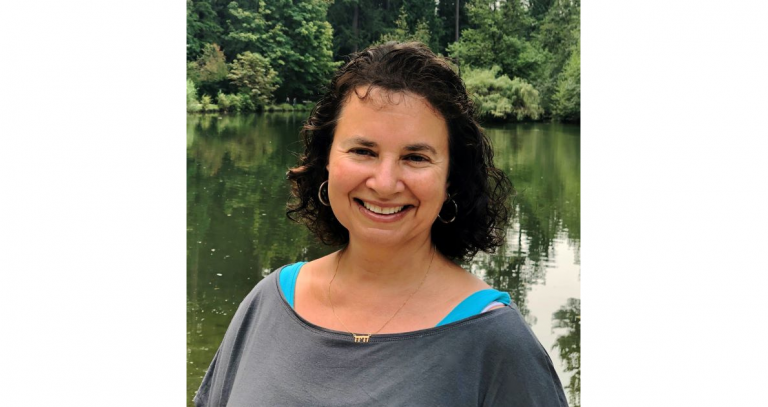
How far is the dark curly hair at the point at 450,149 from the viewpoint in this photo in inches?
45.8

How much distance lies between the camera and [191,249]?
6.39 metres

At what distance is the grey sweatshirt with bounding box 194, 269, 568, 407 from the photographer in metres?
1.10

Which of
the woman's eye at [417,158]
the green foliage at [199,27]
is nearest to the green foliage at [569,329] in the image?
the green foliage at [199,27]

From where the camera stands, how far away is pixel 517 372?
1.09 m

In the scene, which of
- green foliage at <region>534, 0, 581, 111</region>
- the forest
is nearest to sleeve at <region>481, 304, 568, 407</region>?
the forest

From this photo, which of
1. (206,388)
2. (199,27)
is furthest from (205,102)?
(206,388)

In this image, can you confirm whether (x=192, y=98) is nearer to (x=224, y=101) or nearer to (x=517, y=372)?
(x=224, y=101)

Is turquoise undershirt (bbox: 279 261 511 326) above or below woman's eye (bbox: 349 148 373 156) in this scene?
below

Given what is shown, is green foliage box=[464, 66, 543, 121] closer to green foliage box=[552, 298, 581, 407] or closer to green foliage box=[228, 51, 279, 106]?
green foliage box=[228, 51, 279, 106]

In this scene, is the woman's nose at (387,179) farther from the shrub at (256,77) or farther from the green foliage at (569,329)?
the green foliage at (569,329)
